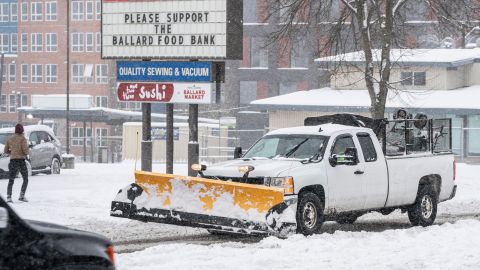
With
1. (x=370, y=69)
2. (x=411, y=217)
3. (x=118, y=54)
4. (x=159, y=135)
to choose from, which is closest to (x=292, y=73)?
(x=159, y=135)

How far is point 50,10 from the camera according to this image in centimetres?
10762

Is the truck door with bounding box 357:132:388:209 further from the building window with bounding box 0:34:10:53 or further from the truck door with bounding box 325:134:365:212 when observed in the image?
the building window with bounding box 0:34:10:53

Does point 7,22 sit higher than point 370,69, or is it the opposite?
point 7,22

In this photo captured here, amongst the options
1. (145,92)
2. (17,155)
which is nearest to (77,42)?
(145,92)

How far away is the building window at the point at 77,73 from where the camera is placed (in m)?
107

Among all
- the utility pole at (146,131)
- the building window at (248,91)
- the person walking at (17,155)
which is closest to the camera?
the person walking at (17,155)

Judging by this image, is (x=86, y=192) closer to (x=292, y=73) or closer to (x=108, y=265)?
(x=108, y=265)

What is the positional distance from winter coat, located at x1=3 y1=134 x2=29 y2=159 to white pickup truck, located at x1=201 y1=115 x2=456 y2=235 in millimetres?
7052

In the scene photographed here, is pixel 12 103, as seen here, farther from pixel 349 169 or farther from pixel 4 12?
pixel 349 169

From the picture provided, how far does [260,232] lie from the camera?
1512 centimetres

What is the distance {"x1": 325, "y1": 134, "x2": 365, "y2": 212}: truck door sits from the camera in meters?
16.8

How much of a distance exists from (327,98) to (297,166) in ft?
142

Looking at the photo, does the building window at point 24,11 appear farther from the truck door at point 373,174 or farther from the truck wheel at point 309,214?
the truck wheel at point 309,214

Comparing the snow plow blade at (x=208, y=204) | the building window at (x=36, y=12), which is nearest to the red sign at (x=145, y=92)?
the snow plow blade at (x=208, y=204)
